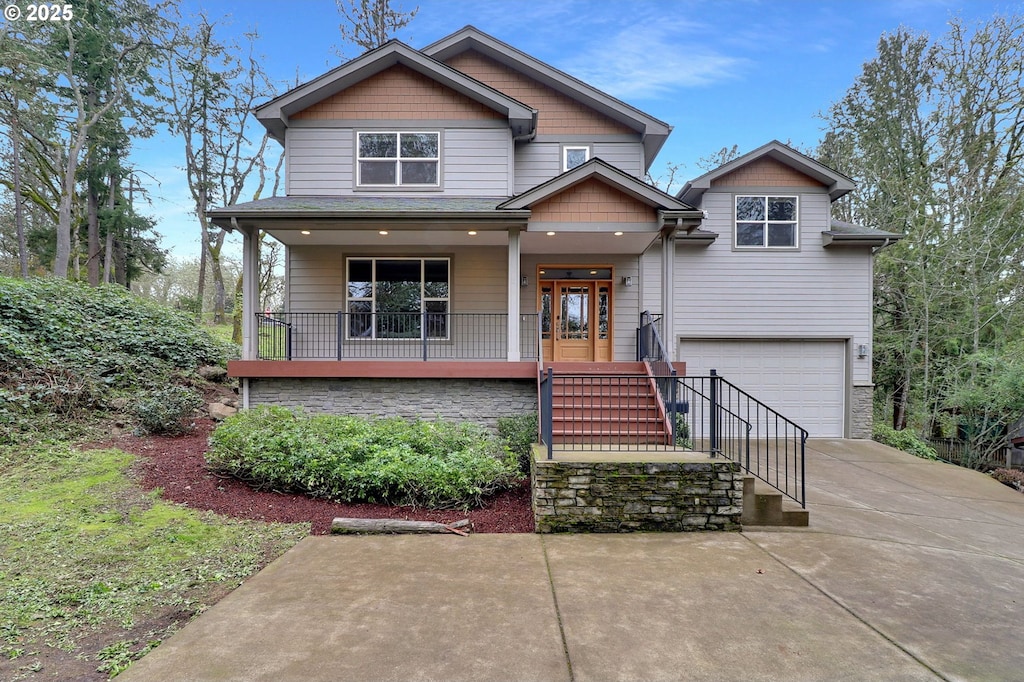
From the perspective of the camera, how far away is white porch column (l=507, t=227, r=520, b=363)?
8.37 metres

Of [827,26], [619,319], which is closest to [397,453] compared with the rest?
[619,319]

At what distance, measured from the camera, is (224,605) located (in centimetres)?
346

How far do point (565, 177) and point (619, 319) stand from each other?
3785mm

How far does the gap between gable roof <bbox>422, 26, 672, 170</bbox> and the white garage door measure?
5015 mm

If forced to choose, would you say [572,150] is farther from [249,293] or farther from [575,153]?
[249,293]

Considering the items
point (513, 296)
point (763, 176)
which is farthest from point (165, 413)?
point (763, 176)

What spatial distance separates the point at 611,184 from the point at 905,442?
9.65 m

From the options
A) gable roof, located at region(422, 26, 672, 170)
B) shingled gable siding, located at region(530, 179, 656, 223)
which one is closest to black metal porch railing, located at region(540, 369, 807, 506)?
shingled gable siding, located at region(530, 179, 656, 223)

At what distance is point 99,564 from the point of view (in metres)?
4.01

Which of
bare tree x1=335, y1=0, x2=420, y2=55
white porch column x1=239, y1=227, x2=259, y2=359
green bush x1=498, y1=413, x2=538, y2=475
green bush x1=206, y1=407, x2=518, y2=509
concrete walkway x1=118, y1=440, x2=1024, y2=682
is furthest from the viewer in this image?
bare tree x1=335, y1=0, x2=420, y2=55

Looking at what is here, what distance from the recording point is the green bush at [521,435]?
687cm

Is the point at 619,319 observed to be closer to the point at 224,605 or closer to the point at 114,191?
the point at 224,605

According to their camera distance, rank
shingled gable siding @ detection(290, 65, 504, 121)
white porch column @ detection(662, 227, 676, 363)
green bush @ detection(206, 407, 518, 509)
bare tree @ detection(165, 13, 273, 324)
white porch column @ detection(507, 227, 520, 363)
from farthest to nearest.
A: bare tree @ detection(165, 13, 273, 324), shingled gable siding @ detection(290, 65, 504, 121), white porch column @ detection(662, 227, 676, 363), white porch column @ detection(507, 227, 520, 363), green bush @ detection(206, 407, 518, 509)

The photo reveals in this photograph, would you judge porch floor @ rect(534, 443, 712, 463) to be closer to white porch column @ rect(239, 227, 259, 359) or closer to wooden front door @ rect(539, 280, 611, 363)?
wooden front door @ rect(539, 280, 611, 363)
